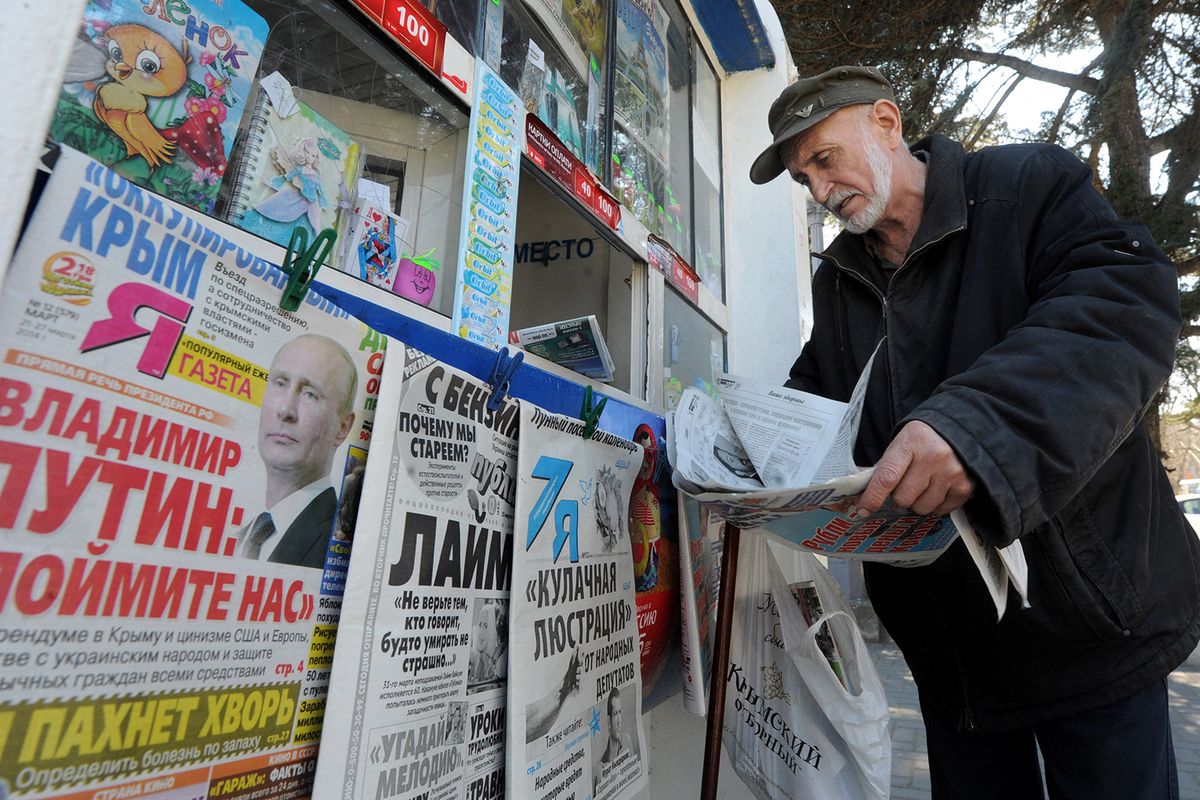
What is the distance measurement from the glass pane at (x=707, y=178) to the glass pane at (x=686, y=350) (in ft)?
0.80

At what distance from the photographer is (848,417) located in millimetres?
1122

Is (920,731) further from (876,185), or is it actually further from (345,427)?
(345,427)

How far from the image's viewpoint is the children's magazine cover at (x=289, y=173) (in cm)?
94

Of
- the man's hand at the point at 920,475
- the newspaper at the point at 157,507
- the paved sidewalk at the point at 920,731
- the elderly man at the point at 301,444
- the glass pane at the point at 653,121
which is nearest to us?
the newspaper at the point at 157,507

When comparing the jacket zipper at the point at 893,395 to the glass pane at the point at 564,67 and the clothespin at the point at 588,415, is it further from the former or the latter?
the glass pane at the point at 564,67

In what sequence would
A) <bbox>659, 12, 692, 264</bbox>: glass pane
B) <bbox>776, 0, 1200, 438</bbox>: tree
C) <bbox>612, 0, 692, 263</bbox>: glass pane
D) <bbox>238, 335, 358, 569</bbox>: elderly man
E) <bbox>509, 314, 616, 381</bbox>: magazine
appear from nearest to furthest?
<bbox>238, 335, 358, 569</bbox>: elderly man < <bbox>509, 314, 616, 381</bbox>: magazine < <bbox>612, 0, 692, 263</bbox>: glass pane < <bbox>659, 12, 692, 264</bbox>: glass pane < <bbox>776, 0, 1200, 438</bbox>: tree

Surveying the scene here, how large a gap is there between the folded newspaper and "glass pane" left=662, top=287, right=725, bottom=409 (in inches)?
35.8

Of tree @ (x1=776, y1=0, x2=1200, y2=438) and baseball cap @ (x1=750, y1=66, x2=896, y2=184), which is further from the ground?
tree @ (x1=776, y1=0, x2=1200, y2=438)

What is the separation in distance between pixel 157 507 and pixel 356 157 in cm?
81

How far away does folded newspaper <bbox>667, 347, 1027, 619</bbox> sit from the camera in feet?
3.16

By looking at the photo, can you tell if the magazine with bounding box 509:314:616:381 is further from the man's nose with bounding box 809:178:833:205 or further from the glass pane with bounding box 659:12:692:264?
the glass pane with bounding box 659:12:692:264

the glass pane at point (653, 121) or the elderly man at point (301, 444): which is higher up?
the glass pane at point (653, 121)

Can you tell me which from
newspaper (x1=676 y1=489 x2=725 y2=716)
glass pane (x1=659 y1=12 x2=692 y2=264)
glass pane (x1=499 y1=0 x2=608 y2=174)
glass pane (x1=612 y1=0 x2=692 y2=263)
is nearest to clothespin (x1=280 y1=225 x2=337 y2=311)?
newspaper (x1=676 y1=489 x2=725 y2=716)

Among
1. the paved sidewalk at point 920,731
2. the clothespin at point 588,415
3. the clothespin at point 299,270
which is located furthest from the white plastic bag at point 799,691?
the paved sidewalk at point 920,731
